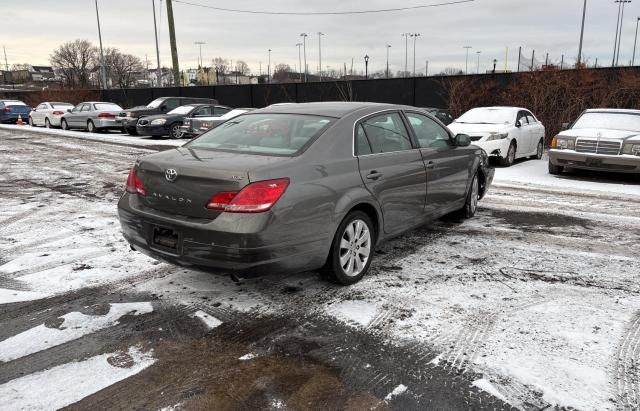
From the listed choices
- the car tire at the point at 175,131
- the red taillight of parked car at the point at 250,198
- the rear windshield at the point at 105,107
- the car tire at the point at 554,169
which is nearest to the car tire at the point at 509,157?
the car tire at the point at 554,169

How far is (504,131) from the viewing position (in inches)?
493

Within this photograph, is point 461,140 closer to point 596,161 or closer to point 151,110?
point 596,161

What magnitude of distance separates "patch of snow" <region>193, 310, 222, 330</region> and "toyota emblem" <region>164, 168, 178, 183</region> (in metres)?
1.05

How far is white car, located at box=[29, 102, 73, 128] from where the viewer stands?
26594 mm

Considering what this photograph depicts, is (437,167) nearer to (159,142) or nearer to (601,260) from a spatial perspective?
(601,260)

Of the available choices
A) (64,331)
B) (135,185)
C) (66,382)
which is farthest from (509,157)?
(66,382)

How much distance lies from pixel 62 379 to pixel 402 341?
2.16 m

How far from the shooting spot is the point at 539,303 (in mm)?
4156

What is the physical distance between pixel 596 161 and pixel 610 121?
1.59 m

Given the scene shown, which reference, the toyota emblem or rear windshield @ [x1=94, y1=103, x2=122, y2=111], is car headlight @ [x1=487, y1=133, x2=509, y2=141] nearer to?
the toyota emblem

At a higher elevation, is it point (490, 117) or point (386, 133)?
point (386, 133)

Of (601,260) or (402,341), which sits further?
(601,260)

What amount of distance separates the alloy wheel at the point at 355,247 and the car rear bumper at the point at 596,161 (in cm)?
789

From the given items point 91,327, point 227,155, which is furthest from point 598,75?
point 91,327
